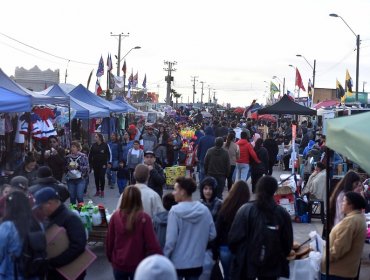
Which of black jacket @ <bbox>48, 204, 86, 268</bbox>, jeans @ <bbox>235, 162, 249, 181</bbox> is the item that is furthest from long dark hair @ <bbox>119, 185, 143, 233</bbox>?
jeans @ <bbox>235, 162, 249, 181</bbox>

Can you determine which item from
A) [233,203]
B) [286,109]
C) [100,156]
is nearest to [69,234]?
[233,203]

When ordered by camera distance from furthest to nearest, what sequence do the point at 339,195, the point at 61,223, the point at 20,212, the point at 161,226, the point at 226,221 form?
the point at 339,195, the point at 226,221, the point at 161,226, the point at 61,223, the point at 20,212

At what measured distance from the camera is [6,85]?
13344 millimetres

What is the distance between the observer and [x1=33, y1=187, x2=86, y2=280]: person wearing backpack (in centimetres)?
540

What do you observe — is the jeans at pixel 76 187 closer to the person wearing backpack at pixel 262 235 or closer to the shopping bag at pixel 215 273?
the shopping bag at pixel 215 273

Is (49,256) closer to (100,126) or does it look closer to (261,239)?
(261,239)

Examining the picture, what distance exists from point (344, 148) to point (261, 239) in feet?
3.77

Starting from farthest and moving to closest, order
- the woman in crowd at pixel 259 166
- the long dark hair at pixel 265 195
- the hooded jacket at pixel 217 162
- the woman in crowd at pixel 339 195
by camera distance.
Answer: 1. the woman in crowd at pixel 259 166
2. the hooded jacket at pixel 217 162
3. the woman in crowd at pixel 339 195
4. the long dark hair at pixel 265 195

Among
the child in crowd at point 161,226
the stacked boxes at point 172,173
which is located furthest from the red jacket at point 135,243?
the stacked boxes at point 172,173

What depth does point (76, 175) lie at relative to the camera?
12.7 meters

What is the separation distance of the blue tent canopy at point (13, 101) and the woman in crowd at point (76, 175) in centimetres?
144

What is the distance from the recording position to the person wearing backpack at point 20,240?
5.06m

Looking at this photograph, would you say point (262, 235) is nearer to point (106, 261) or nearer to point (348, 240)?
point (348, 240)

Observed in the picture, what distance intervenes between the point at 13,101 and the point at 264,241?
730 cm
